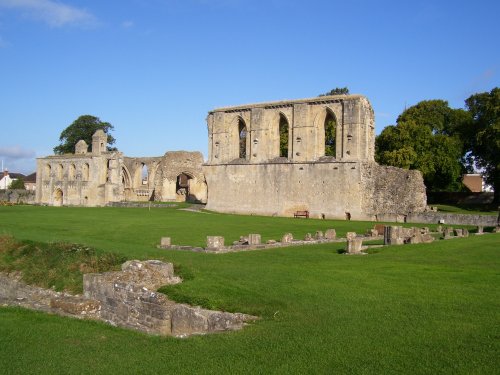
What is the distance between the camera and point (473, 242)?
1814cm

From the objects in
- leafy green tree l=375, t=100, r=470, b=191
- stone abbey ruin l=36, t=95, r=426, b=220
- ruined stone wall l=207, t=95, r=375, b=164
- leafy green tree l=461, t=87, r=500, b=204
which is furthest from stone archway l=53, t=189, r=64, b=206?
leafy green tree l=461, t=87, r=500, b=204

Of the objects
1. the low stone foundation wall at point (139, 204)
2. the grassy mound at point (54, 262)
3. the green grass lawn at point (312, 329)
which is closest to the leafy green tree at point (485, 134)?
the low stone foundation wall at point (139, 204)

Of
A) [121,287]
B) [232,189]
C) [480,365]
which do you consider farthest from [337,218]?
[480,365]

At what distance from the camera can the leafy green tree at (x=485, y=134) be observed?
41.4 m

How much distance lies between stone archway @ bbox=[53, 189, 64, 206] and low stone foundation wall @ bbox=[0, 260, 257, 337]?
166ft

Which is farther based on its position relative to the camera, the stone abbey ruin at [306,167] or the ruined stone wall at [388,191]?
the stone abbey ruin at [306,167]

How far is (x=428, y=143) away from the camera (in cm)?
4525

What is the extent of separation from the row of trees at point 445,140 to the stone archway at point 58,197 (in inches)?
1382

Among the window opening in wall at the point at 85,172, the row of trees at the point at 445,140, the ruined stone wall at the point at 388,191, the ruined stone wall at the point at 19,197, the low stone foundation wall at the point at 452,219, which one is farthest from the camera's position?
the ruined stone wall at the point at 19,197

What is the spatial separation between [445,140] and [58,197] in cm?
4154

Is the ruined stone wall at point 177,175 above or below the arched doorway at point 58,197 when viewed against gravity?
above

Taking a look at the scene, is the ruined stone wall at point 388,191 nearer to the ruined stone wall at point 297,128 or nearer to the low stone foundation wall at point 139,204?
the ruined stone wall at point 297,128

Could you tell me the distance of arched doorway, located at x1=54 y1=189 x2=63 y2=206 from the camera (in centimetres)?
5969

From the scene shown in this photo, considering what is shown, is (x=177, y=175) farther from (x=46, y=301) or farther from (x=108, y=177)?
(x=46, y=301)
